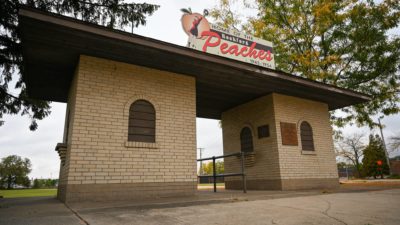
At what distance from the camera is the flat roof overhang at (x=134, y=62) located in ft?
17.1

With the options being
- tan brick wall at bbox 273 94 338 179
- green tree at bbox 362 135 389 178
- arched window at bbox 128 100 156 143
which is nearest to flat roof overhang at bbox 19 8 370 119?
tan brick wall at bbox 273 94 338 179

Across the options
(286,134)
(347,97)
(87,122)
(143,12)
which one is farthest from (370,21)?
(87,122)

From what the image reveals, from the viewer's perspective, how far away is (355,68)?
1361cm

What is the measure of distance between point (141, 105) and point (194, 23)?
3024mm

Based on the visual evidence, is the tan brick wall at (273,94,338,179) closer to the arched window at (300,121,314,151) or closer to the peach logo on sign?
the arched window at (300,121,314,151)

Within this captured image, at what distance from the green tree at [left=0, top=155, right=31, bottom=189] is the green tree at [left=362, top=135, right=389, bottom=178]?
192 feet

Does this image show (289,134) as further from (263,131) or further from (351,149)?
(351,149)

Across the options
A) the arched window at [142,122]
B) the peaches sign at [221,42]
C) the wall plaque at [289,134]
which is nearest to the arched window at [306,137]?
the wall plaque at [289,134]

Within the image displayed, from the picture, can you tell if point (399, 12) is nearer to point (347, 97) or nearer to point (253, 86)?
point (347, 97)

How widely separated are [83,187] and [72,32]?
3.23 meters

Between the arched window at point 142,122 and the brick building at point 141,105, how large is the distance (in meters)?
0.03

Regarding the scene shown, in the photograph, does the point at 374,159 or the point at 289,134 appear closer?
the point at 289,134

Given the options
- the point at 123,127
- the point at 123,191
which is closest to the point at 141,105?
the point at 123,127

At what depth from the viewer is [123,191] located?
5980 mm
